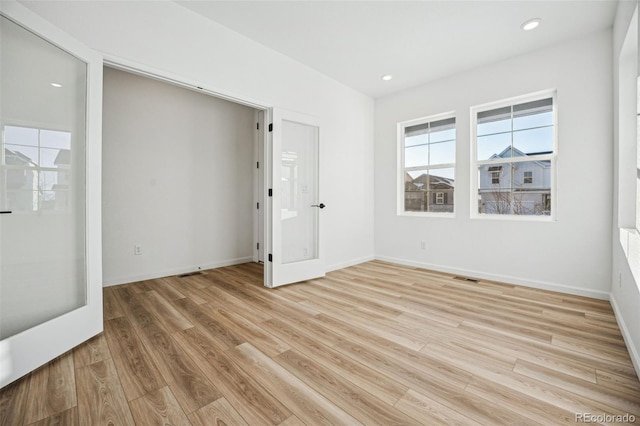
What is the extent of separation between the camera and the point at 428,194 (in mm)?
4336

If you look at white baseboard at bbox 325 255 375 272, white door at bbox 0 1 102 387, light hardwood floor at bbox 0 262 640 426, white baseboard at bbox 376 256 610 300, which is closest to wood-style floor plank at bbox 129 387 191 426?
light hardwood floor at bbox 0 262 640 426

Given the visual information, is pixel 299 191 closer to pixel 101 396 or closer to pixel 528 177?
pixel 101 396

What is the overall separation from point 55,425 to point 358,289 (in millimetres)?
2621

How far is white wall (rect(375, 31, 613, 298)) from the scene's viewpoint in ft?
9.53

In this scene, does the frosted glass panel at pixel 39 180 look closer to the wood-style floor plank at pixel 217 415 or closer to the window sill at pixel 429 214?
the wood-style floor plank at pixel 217 415

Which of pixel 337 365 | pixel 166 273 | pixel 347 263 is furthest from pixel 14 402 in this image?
pixel 347 263

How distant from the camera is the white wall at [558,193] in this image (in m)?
2.91

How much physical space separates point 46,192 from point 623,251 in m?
4.33

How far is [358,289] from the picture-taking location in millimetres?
3291

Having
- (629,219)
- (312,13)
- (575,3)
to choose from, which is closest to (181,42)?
(312,13)

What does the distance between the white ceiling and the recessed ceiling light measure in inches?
1.9

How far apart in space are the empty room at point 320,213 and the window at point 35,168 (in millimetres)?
14

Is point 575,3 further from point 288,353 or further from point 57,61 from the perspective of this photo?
point 57,61

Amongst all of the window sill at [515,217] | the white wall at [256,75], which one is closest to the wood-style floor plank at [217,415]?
the white wall at [256,75]
